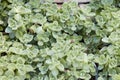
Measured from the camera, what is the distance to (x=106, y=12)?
7.78 feet

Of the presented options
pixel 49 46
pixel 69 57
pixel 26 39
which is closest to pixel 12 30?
pixel 26 39

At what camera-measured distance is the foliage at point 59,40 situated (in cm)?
207

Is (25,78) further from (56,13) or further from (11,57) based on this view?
(56,13)

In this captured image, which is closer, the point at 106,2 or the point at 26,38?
the point at 26,38

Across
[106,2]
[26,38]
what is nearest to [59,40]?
[26,38]

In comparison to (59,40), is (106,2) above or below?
above

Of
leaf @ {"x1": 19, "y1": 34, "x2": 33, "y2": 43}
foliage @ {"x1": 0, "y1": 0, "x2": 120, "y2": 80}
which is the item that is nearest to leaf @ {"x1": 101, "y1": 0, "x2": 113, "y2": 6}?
foliage @ {"x1": 0, "y1": 0, "x2": 120, "y2": 80}

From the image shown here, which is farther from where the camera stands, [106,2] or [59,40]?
[106,2]

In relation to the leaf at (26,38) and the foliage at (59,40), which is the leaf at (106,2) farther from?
the leaf at (26,38)

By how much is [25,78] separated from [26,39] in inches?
10.6

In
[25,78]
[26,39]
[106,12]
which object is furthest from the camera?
[106,12]

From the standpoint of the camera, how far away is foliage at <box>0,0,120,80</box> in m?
2.07

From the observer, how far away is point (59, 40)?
2.22 m

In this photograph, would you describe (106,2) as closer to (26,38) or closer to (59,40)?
(59,40)
